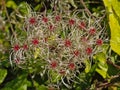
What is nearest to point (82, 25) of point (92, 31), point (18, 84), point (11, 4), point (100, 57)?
point (92, 31)

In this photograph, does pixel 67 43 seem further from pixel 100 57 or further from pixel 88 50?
pixel 100 57

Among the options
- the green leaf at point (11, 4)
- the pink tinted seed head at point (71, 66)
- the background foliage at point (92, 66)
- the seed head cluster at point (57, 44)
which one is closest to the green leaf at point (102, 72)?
the background foliage at point (92, 66)

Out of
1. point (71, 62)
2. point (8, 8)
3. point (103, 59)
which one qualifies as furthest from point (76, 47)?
point (8, 8)

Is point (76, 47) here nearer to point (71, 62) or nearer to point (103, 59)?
point (71, 62)

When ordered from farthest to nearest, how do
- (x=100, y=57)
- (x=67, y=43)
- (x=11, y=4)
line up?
(x=11, y=4)
(x=100, y=57)
(x=67, y=43)

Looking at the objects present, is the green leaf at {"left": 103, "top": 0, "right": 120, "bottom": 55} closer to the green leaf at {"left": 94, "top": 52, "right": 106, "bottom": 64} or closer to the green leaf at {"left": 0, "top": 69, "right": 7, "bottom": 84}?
the green leaf at {"left": 94, "top": 52, "right": 106, "bottom": 64}

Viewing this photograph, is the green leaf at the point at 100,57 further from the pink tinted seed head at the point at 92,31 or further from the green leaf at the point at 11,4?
the green leaf at the point at 11,4

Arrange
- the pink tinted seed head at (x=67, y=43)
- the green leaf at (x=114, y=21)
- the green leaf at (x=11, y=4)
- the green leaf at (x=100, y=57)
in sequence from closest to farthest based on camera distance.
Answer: the pink tinted seed head at (x=67, y=43) < the green leaf at (x=100, y=57) < the green leaf at (x=114, y=21) < the green leaf at (x=11, y=4)

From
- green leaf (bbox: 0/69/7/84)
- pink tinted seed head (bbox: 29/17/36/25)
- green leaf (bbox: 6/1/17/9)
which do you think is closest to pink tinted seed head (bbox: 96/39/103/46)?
pink tinted seed head (bbox: 29/17/36/25)
